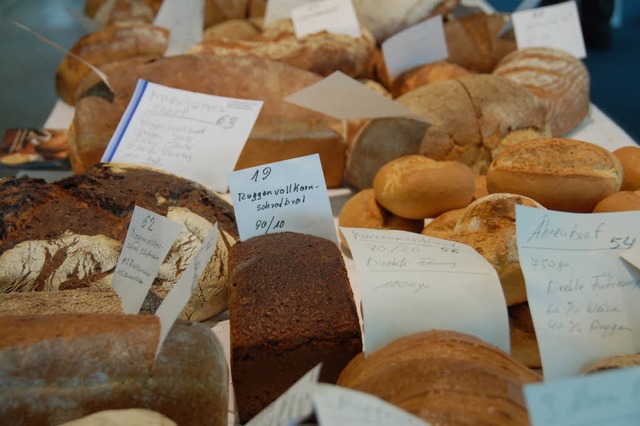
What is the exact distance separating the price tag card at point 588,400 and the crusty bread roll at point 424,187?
969mm

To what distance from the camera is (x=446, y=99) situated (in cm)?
218

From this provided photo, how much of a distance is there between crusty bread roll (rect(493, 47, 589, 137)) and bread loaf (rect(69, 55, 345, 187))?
32.3 inches

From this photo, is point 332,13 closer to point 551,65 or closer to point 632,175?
point 551,65

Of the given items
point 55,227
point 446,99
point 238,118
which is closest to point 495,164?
point 446,99

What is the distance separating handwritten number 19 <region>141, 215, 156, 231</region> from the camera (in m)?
1.36

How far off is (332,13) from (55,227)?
1.80 m

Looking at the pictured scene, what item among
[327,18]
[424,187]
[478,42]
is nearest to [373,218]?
[424,187]

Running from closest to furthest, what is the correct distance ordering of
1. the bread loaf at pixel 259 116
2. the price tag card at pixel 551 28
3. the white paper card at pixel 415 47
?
the bread loaf at pixel 259 116 < the white paper card at pixel 415 47 < the price tag card at pixel 551 28

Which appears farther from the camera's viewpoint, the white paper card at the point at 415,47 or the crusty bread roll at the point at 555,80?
the white paper card at the point at 415,47

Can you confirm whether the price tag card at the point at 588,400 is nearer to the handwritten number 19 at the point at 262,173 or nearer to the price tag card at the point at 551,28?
the handwritten number 19 at the point at 262,173

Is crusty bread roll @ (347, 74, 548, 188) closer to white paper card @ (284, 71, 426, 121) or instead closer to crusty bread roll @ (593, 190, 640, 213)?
white paper card @ (284, 71, 426, 121)

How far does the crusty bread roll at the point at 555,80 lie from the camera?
2545 millimetres

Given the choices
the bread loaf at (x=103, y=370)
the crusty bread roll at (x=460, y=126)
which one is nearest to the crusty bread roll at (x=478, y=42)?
the crusty bread roll at (x=460, y=126)

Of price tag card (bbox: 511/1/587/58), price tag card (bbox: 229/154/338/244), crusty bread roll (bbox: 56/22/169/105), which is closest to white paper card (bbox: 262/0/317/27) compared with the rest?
crusty bread roll (bbox: 56/22/169/105)
